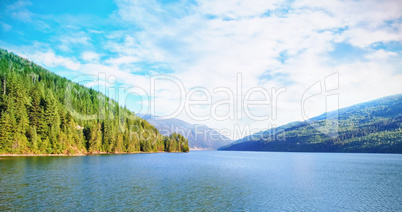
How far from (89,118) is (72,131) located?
54.6 m

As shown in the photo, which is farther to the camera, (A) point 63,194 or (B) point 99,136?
(B) point 99,136

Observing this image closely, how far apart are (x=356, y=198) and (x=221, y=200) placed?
2375cm

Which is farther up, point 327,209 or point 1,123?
point 1,123

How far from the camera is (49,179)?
160 feet

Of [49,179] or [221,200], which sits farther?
[49,179]

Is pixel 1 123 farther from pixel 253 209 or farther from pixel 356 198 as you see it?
pixel 356 198

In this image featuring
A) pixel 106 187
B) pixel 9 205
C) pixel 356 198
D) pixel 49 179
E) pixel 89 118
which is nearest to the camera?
pixel 9 205

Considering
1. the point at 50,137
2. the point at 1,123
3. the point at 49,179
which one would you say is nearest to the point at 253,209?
the point at 49,179

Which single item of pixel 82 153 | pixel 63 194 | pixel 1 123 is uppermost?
pixel 1 123

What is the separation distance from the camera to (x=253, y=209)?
3206 centimetres

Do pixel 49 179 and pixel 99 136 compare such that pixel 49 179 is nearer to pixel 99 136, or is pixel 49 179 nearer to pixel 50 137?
pixel 50 137

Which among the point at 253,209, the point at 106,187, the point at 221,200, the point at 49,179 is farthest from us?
the point at 49,179

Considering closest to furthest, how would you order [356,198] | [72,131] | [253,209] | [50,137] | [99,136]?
[253,209]
[356,198]
[50,137]
[72,131]
[99,136]

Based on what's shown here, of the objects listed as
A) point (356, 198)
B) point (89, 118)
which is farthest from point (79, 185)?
point (89, 118)
